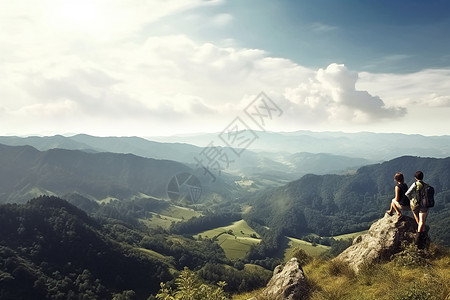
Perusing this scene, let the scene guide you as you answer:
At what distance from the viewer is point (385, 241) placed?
16.5 m

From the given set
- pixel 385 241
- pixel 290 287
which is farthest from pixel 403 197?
pixel 290 287

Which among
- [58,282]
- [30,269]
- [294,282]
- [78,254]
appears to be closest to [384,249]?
[294,282]

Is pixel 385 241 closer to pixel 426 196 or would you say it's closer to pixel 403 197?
pixel 403 197

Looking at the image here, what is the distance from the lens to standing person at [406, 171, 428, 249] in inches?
609

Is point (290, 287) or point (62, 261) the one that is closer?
point (290, 287)

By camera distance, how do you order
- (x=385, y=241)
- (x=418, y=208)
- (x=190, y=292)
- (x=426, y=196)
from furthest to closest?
(x=385, y=241), (x=418, y=208), (x=426, y=196), (x=190, y=292)

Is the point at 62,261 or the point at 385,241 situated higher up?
the point at 385,241

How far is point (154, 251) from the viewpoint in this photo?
614 ft

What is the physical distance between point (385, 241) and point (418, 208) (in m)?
3.03

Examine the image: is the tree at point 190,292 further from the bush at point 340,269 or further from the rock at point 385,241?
the rock at point 385,241

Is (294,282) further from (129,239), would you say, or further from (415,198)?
(129,239)

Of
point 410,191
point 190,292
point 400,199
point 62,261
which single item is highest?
point 410,191

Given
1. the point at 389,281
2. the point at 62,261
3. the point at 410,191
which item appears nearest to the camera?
the point at 389,281

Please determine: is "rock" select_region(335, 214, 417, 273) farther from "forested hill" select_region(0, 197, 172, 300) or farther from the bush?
"forested hill" select_region(0, 197, 172, 300)
